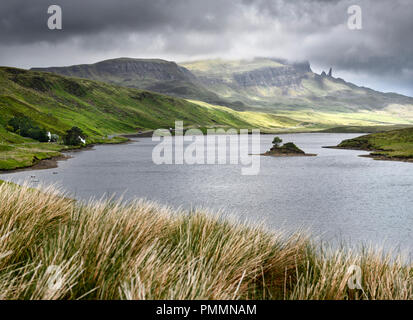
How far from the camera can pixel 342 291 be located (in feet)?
21.5

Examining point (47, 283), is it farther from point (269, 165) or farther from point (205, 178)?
point (269, 165)

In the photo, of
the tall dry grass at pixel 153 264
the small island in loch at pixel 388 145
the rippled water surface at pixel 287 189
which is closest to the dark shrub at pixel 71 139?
the rippled water surface at pixel 287 189

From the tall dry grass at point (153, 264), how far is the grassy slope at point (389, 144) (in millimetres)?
120965

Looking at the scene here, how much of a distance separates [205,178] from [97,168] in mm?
30612

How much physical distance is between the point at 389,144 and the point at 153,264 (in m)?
150

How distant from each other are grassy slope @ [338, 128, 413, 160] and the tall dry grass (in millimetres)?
120965

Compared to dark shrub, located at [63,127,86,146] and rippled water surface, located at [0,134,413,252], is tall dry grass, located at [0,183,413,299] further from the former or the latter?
dark shrub, located at [63,127,86,146]

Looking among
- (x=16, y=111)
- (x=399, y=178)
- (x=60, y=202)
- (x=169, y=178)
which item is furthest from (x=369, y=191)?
(x=16, y=111)

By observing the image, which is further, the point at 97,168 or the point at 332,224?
the point at 97,168

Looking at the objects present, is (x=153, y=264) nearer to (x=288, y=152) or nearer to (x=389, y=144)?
(x=288, y=152)

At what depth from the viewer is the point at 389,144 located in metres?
138

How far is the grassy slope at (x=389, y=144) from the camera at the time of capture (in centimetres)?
12014

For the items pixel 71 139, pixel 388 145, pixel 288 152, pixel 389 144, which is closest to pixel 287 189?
pixel 288 152

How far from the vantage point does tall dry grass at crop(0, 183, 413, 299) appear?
5605 millimetres
